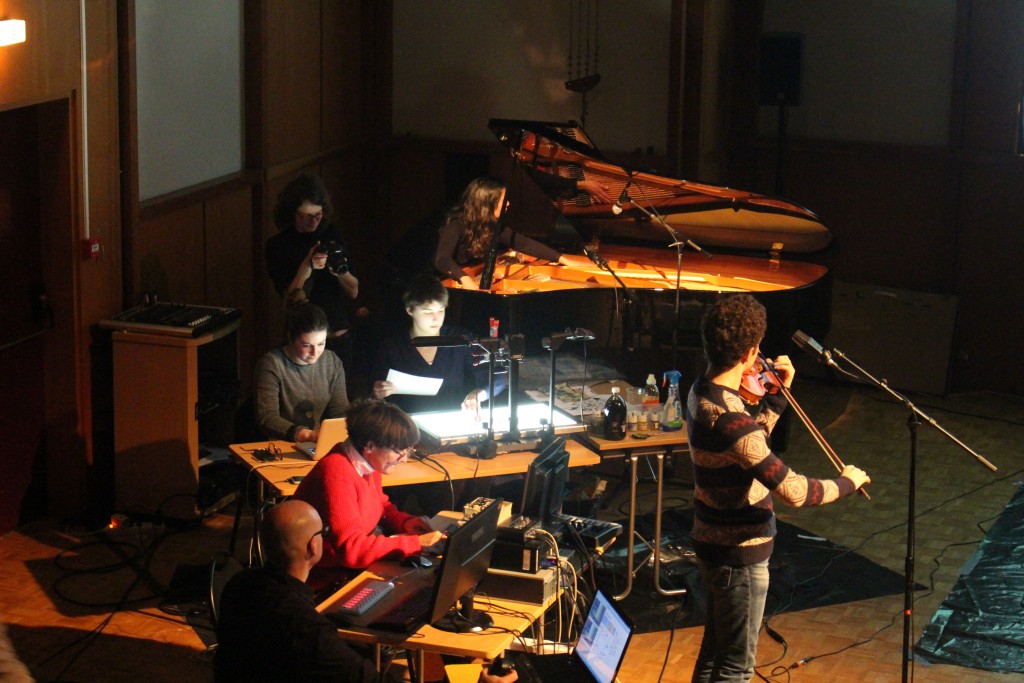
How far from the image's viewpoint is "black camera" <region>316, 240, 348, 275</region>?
7.17 m

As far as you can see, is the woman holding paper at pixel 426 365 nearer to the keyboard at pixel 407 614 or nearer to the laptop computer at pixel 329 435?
the laptop computer at pixel 329 435

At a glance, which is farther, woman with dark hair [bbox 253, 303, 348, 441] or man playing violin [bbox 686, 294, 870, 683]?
woman with dark hair [bbox 253, 303, 348, 441]

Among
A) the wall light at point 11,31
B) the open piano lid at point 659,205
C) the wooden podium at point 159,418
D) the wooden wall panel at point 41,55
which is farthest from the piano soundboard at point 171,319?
the open piano lid at point 659,205

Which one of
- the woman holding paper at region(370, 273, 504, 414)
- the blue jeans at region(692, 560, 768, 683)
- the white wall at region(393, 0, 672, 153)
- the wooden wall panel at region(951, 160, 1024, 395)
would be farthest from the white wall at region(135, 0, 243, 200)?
the wooden wall panel at region(951, 160, 1024, 395)

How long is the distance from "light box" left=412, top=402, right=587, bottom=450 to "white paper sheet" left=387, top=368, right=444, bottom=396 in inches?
10.6

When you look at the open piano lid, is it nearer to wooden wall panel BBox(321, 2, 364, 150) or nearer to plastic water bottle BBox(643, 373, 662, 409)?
plastic water bottle BBox(643, 373, 662, 409)

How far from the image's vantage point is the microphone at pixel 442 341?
17.8 ft

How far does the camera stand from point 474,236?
23.8 feet

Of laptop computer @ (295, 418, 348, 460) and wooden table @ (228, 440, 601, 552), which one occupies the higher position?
laptop computer @ (295, 418, 348, 460)

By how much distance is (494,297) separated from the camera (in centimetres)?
714

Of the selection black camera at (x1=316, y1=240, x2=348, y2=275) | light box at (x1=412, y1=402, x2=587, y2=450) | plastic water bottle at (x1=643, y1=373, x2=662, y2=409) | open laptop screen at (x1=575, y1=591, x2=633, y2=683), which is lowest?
open laptop screen at (x1=575, y1=591, x2=633, y2=683)

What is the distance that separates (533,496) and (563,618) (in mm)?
841

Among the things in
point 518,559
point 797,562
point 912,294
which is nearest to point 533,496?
point 518,559

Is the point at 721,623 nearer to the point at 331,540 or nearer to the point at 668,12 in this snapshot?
the point at 331,540
